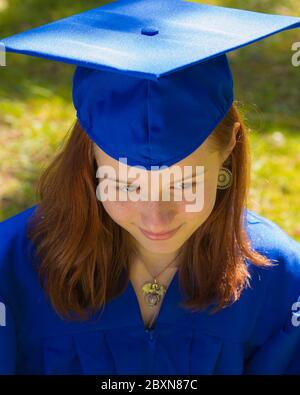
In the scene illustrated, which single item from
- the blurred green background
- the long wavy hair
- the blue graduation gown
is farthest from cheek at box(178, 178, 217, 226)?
the blurred green background

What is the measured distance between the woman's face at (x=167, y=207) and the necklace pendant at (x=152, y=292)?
225 mm

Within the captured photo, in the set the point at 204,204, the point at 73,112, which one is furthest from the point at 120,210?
the point at 73,112

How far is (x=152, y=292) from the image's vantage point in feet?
7.27

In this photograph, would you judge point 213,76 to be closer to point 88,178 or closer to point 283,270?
point 88,178

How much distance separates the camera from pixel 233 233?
2.21 meters

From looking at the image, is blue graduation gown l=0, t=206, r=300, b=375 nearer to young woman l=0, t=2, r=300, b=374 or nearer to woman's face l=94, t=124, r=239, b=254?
young woman l=0, t=2, r=300, b=374

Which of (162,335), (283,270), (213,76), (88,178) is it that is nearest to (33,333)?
(162,335)

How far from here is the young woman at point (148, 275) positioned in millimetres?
1958

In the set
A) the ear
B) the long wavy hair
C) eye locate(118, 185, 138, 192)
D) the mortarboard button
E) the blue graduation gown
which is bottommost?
the blue graduation gown

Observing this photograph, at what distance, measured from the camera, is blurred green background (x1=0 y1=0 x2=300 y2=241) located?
3.55 m

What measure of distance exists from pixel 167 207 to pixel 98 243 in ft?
1.05

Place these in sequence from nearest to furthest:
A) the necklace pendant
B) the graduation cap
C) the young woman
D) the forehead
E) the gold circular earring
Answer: the graduation cap, the forehead, the young woman, the gold circular earring, the necklace pendant

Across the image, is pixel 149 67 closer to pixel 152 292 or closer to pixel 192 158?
pixel 192 158

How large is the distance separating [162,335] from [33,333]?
35cm
